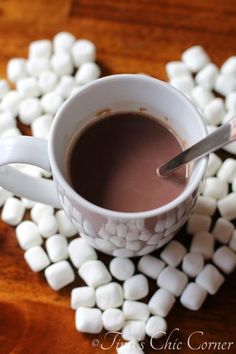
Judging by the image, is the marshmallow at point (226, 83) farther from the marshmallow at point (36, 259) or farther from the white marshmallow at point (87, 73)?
the marshmallow at point (36, 259)

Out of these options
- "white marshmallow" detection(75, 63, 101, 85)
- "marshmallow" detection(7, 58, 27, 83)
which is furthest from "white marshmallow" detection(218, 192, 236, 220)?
"marshmallow" detection(7, 58, 27, 83)

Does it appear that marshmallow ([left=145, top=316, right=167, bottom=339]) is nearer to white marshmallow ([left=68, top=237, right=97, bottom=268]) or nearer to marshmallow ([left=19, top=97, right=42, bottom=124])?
white marshmallow ([left=68, top=237, right=97, bottom=268])

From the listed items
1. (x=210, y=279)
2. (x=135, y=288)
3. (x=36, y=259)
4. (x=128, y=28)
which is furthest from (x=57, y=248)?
(x=128, y=28)

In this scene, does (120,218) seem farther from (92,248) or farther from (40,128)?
(40,128)

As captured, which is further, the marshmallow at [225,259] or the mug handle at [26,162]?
the marshmallow at [225,259]

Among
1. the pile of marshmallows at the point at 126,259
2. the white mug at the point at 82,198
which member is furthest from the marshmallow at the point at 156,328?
the white mug at the point at 82,198

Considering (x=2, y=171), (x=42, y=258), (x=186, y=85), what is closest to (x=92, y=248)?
(x=42, y=258)
